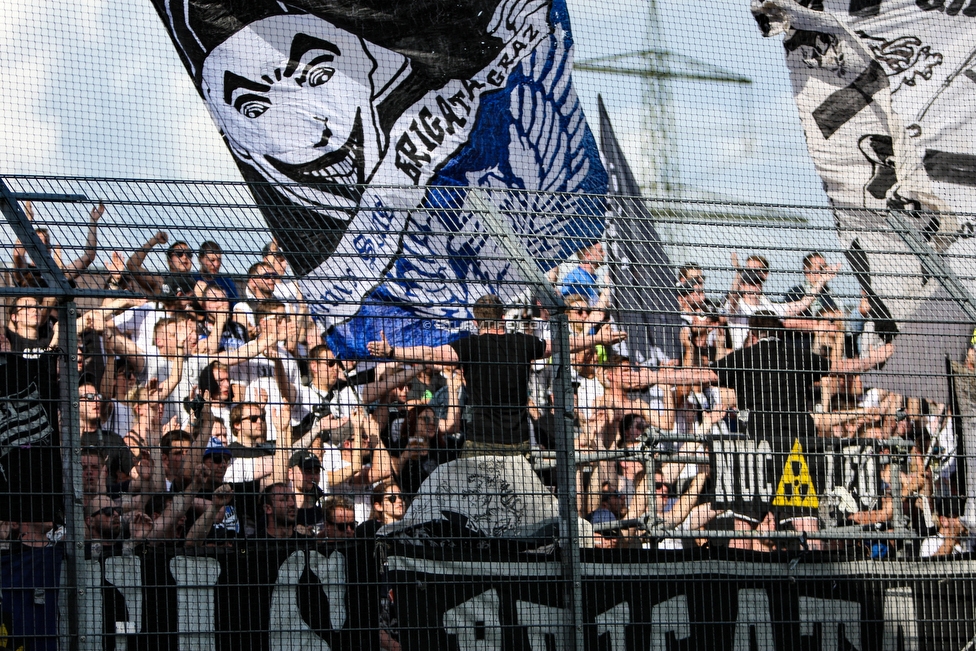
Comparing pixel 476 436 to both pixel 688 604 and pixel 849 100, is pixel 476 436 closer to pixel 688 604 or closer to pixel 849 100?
pixel 688 604

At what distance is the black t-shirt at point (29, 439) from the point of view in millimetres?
3939

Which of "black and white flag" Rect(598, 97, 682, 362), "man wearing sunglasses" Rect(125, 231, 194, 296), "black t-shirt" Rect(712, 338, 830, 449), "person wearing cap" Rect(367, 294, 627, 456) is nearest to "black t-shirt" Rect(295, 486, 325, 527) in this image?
"person wearing cap" Rect(367, 294, 627, 456)

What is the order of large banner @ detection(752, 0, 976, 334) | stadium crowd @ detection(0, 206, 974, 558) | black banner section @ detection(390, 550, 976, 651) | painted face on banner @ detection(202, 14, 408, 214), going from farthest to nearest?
1. large banner @ detection(752, 0, 976, 334)
2. painted face on banner @ detection(202, 14, 408, 214)
3. black banner section @ detection(390, 550, 976, 651)
4. stadium crowd @ detection(0, 206, 974, 558)

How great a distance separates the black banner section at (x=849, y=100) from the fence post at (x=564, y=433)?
590cm

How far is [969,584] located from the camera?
5059mm

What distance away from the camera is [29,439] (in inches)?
156

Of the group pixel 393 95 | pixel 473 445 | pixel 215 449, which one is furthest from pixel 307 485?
pixel 393 95

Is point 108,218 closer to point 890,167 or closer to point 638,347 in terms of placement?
point 638,347

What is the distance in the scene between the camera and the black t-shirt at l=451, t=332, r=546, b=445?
4.47 meters

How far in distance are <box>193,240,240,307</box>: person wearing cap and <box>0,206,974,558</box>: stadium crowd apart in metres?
0.01

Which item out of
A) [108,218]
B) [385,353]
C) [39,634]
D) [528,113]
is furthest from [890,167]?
[39,634]

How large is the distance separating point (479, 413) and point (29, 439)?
169cm

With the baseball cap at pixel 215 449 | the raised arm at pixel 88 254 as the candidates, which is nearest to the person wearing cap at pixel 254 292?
the baseball cap at pixel 215 449

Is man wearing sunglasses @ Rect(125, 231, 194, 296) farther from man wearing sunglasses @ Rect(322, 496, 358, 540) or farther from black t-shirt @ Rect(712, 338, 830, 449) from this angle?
black t-shirt @ Rect(712, 338, 830, 449)
